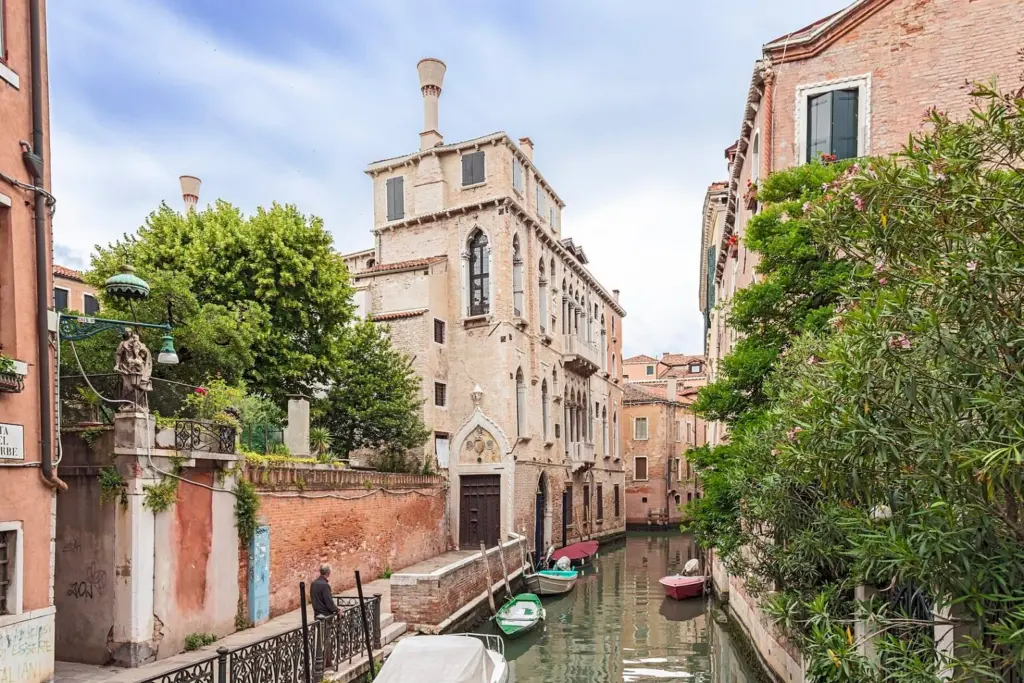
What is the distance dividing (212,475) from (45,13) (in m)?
6.25

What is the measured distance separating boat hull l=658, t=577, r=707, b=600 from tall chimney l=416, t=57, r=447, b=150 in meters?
14.9

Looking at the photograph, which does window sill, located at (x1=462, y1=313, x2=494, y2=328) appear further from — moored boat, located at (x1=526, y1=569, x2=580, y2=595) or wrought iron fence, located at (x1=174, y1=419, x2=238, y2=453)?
wrought iron fence, located at (x1=174, y1=419, x2=238, y2=453)

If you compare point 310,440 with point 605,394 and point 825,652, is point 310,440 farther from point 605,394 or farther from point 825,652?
point 605,394

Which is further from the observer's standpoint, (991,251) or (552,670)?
(552,670)

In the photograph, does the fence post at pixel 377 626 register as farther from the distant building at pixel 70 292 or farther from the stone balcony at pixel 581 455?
the distant building at pixel 70 292

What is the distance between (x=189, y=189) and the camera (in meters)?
30.6

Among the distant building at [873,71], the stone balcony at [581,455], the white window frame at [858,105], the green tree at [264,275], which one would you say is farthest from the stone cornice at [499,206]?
the white window frame at [858,105]

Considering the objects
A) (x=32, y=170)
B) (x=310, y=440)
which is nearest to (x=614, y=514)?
(x=310, y=440)

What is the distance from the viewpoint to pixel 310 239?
18.6 m

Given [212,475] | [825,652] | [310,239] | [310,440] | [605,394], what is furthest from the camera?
[605,394]

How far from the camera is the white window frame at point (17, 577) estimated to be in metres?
7.36

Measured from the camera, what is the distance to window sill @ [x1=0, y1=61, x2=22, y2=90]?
755 centimetres

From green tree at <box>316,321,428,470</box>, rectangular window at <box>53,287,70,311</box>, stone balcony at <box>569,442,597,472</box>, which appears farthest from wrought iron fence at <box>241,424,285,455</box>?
rectangular window at <box>53,287,70,311</box>

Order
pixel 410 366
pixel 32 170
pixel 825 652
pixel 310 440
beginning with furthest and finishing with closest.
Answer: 1. pixel 410 366
2. pixel 310 440
3. pixel 32 170
4. pixel 825 652
